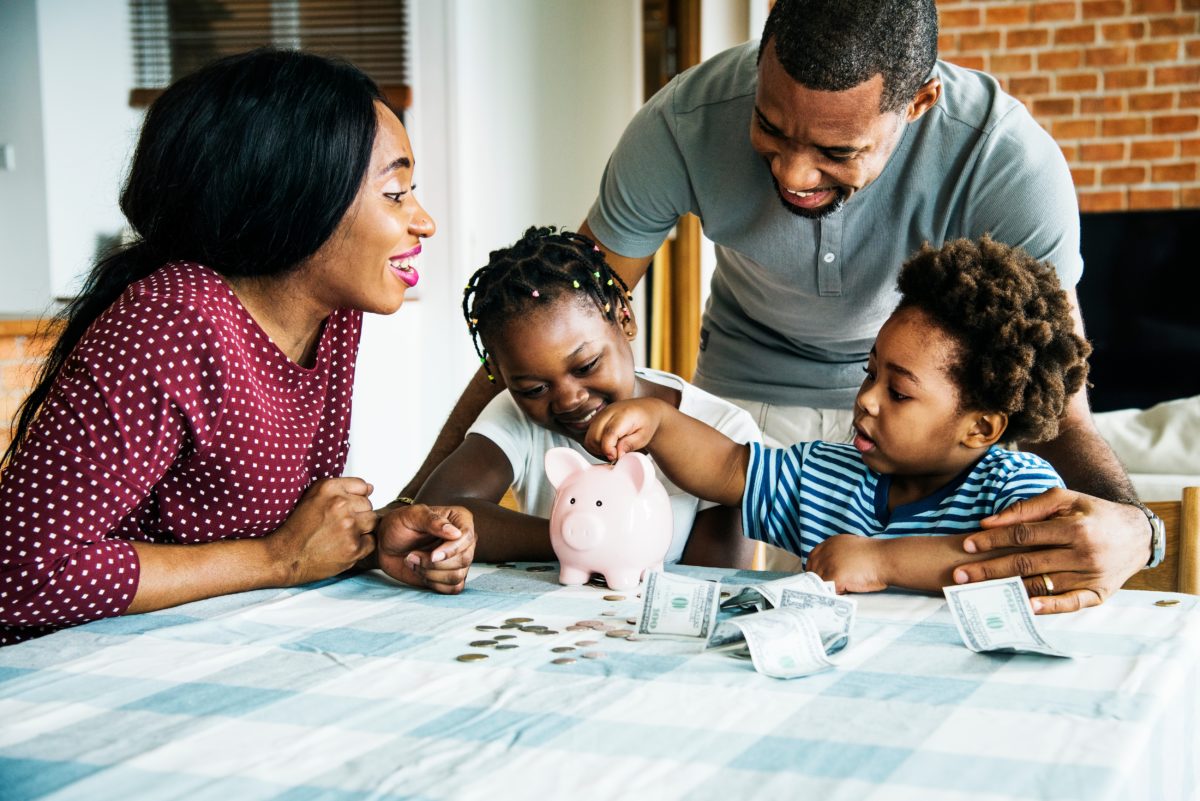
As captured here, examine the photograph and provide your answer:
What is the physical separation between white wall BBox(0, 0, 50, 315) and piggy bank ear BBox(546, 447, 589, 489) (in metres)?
3.20

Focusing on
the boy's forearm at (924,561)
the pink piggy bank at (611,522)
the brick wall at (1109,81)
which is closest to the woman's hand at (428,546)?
the pink piggy bank at (611,522)

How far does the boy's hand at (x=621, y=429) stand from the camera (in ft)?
4.48

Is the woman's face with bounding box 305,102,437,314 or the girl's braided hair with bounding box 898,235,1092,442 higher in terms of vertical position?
the woman's face with bounding box 305,102,437,314

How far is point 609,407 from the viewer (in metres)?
1.41

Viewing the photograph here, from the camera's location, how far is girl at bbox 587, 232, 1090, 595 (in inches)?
48.9

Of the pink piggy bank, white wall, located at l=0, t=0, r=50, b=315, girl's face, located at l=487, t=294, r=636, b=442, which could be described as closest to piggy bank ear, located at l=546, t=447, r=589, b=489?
the pink piggy bank

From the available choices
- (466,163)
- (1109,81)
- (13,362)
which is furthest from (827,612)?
(1109,81)

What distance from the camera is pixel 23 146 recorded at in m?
3.91

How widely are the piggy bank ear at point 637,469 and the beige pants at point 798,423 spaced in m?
0.74

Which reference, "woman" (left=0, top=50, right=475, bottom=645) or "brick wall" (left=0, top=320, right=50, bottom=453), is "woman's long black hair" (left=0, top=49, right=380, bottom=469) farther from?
"brick wall" (left=0, top=320, right=50, bottom=453)

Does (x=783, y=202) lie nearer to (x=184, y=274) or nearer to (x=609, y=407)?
(x=609, y=407)

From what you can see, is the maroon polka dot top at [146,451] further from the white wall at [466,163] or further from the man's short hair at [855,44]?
the white wall at [466,163]

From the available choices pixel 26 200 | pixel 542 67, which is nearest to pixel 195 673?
pixel 26 200

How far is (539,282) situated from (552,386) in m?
0.14
